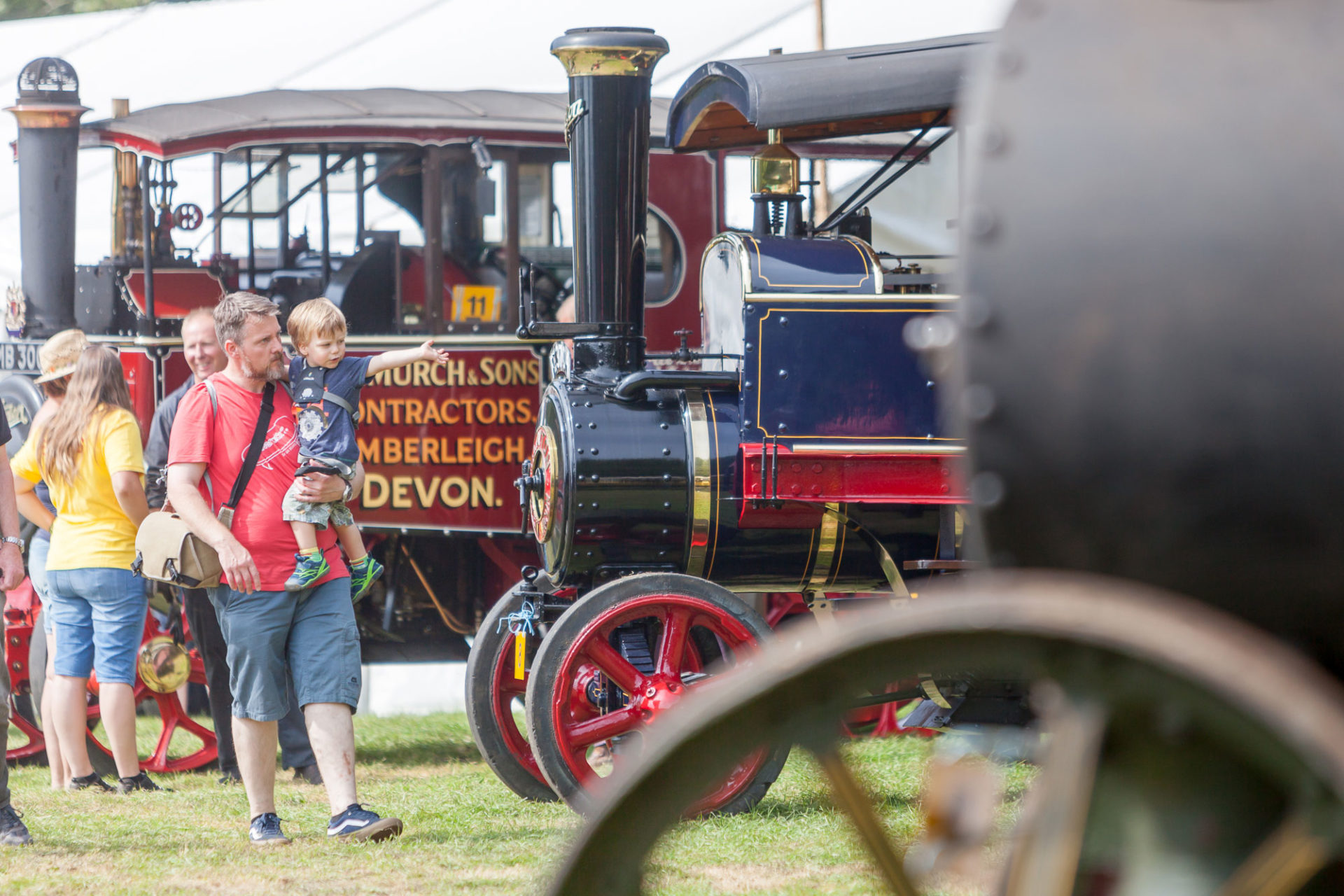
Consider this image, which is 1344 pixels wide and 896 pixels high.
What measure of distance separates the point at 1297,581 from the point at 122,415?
4.39 metres

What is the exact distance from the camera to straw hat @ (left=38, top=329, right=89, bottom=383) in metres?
5.13

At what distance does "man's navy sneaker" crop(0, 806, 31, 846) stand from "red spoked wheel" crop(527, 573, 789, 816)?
4.44 feet

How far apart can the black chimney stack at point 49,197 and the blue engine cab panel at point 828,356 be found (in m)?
3.85

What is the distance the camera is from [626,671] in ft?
14.6

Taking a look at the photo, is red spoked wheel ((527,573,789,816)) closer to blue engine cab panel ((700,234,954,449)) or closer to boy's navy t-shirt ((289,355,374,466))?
blue engine cab panel ((700,234,954,449))

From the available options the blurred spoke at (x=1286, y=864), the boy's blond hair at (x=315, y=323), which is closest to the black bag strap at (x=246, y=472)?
the boy's blond hair at (x=315, y=323)

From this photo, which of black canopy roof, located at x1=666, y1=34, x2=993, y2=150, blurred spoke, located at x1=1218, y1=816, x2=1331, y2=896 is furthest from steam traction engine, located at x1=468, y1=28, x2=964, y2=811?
blurred spoke, located at x1=1218, y1=816, x2=1331, y2=896

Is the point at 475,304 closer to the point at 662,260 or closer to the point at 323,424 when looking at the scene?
the point at 662,260

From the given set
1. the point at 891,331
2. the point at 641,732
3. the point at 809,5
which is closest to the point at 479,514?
the point at 641,732

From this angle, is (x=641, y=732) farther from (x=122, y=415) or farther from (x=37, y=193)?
(x=37, y=193)

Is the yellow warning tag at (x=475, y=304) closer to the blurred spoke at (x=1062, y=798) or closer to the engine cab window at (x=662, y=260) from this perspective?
the engine cab window at (x=662, y=260)

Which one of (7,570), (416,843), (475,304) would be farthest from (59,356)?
(416,843)

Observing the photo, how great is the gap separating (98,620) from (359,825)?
1475 millimetres

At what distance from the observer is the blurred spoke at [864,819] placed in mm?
1175
